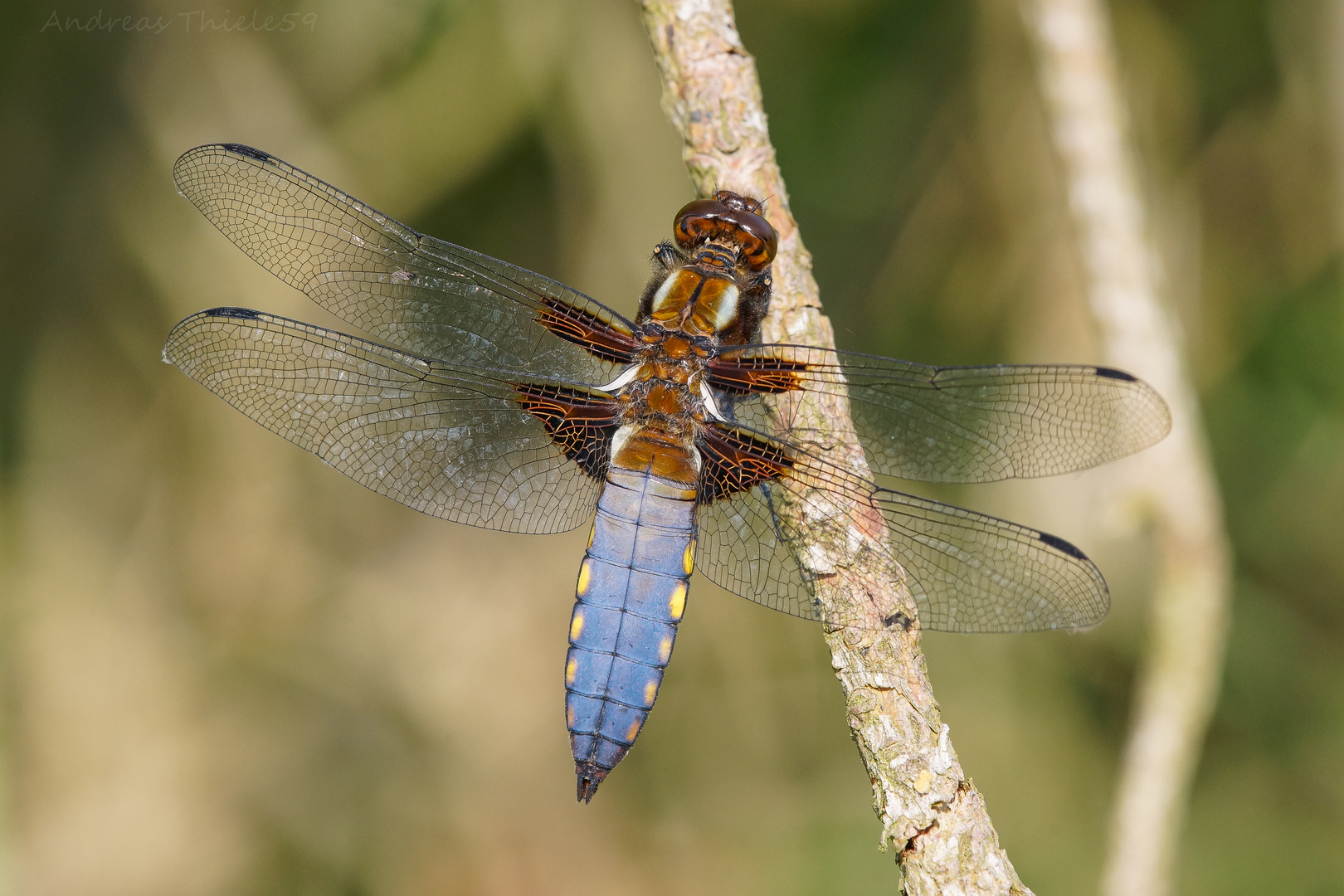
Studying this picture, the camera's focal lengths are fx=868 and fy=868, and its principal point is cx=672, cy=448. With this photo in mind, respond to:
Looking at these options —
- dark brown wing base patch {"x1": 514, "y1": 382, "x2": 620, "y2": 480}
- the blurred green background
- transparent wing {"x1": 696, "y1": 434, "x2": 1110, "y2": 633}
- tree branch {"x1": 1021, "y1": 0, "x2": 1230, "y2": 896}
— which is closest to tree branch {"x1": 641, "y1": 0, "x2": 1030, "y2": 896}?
transparent wing {"x1": 696, "y1": 434, "x2": 1110, "y2": 633}

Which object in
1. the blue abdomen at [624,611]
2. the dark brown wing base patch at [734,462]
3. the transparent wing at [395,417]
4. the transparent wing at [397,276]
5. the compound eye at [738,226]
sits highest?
the compound eye at [738,226]

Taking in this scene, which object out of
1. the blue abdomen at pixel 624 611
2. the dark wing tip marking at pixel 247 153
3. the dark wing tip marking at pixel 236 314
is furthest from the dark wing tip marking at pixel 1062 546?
the dark wing tip marking at pixel 247 153

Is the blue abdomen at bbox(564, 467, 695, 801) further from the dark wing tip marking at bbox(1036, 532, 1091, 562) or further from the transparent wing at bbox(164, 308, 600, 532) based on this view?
the dark wing tip marking at bbox(1036, 532, 1091, 562)

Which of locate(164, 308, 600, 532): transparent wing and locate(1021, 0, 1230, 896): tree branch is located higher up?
locate(1021, 0, 1230, 896): tree branch

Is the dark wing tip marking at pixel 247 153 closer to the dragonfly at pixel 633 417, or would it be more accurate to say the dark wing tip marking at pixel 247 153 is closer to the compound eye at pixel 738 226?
the dragonfly at pixel 633 417

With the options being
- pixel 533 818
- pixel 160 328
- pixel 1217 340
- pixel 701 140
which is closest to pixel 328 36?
pixel 160 328

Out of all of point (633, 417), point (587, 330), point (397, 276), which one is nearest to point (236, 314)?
point (397, 276)

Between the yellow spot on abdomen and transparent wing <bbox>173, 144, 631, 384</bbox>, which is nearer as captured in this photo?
the yellow spot on abdomen
